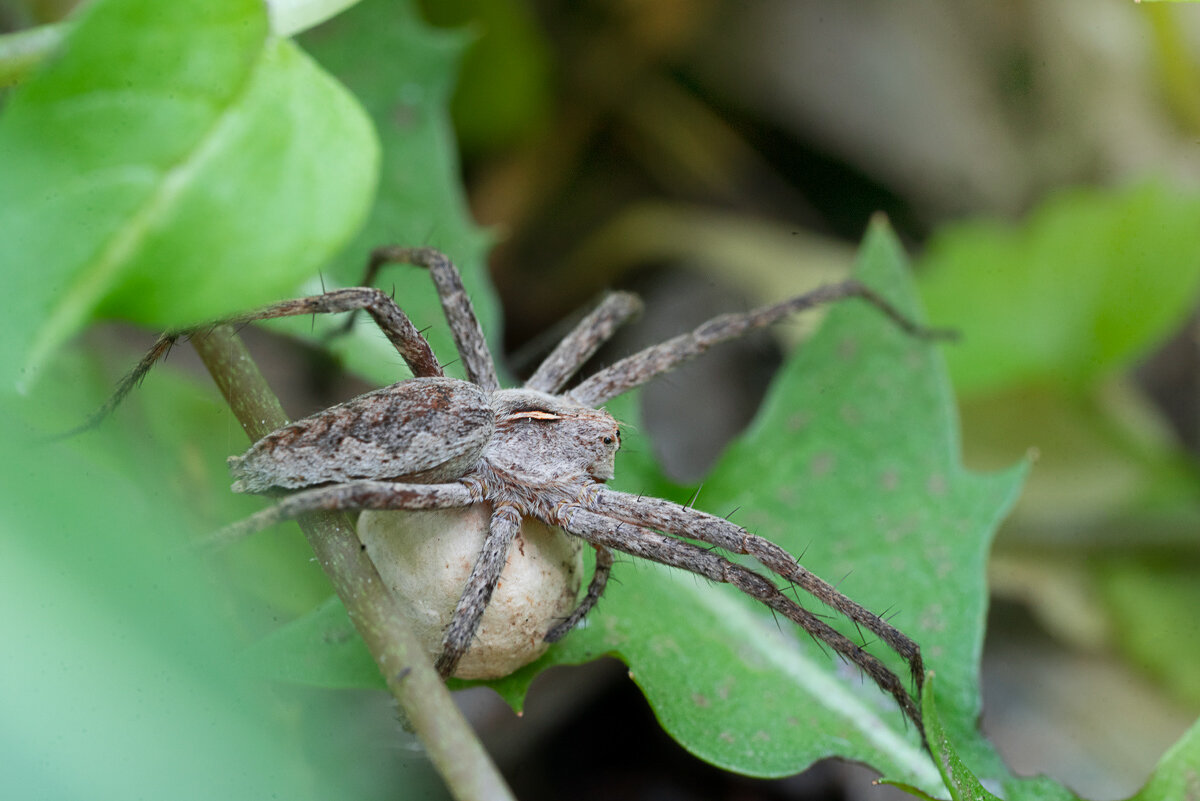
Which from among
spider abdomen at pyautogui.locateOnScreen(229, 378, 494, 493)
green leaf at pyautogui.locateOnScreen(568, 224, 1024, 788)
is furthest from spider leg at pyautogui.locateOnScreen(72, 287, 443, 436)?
green leaf at pyautogui.locateOnScreen(568, 224, 1024, 788)

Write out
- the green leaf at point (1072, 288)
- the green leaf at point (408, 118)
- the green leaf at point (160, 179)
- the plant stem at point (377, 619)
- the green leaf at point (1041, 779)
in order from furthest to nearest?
the green leaf at point (1072, 288), the green leaf at point (408, 118), the green leaf at point (1041, 779), the plant stem at point (377, 619), the green leaf at point (160, 179)

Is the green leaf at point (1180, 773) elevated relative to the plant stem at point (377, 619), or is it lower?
lower

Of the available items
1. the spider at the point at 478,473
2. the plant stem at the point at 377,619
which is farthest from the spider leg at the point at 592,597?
the plant stem at the point at 377,619

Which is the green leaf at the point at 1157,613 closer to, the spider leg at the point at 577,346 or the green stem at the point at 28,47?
the spider leg at the point at 577,346

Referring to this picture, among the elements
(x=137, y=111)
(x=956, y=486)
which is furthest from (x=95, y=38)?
(x=956, y=486)

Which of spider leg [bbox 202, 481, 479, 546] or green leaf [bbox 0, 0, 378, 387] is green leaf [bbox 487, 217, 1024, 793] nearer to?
spider leg [bbox 202, 481, 479, 546]

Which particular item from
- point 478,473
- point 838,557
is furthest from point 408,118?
point 838,557

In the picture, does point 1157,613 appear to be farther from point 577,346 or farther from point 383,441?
point 383,441

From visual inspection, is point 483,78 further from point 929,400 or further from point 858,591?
point 858,591
